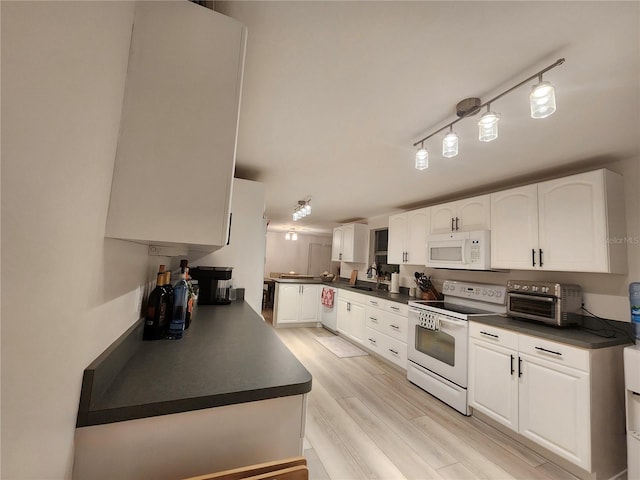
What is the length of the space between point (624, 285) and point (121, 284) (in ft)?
10.6

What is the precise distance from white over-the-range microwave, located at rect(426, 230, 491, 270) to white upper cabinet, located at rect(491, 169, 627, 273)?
125 millimetres

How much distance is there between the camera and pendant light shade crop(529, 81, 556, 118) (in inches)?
45.0

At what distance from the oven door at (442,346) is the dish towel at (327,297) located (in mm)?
2084

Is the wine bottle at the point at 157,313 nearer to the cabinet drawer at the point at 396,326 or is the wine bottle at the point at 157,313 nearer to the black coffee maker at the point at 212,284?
the black coffee maker at the point at 212,284

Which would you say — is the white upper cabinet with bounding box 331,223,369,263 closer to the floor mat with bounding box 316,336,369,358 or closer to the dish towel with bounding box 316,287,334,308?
the dish towel with bounding box 316,287,334,308

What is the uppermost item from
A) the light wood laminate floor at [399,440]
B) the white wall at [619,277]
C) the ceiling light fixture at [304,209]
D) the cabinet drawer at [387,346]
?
the ceiling light fixture at [304,209]

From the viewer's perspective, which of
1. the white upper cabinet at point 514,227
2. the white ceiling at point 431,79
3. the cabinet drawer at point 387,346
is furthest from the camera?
the cabinet drawer at point 387,346

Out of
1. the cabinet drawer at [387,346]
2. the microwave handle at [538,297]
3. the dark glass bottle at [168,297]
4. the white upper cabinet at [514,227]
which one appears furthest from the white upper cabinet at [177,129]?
the cabinet drawer at [387,346]

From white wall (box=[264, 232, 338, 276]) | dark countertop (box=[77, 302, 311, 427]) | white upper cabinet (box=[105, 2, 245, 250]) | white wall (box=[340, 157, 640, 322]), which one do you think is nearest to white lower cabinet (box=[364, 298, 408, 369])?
white wall (box=[340, 157, 640, 322])

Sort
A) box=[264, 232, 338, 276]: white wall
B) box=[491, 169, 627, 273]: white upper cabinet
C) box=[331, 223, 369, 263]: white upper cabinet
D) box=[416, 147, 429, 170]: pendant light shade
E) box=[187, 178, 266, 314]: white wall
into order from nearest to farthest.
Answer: box=[416, 147, 429, 170]: pendant light shade < box=[491, 169, 627, 273]: white upper cabinet < box=[187, 178, 266, 314]: white wall < box=[331, 223, 369, 263]: white upper cabinet < box=[264, 232, 338, 276]: white wall

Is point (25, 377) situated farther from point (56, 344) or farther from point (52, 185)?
point (52, 185)

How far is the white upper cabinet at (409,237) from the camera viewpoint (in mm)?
3600

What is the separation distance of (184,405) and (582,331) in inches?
107

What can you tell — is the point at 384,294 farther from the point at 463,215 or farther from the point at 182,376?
the point at 182,376
